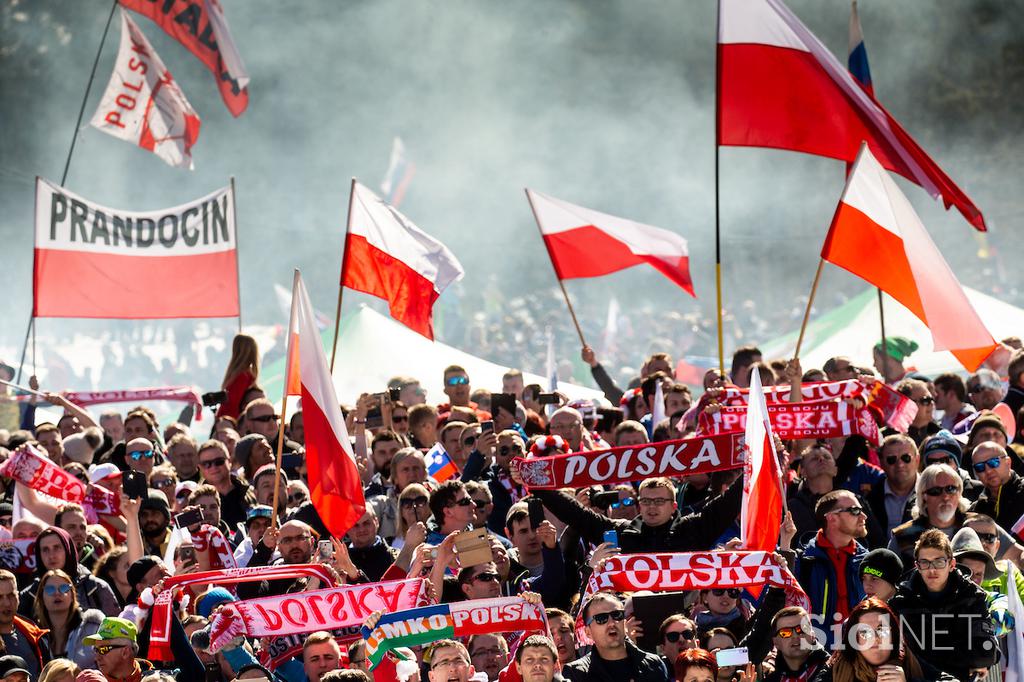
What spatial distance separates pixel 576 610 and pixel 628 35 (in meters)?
24.4

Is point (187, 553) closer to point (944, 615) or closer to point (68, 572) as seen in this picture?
point (68, 572)

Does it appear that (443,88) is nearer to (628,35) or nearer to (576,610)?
(628,35)

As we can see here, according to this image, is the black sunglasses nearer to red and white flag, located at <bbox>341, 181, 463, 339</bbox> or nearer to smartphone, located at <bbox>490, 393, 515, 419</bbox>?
smartphone, located at <bbox>490, 393, 515, 419</bbox>

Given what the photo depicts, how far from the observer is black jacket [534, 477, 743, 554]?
6793 millimetres

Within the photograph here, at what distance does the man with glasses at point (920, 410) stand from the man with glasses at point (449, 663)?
344 cm

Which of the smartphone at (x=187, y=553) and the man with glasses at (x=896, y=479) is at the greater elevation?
the man with glasses at (x=896, y=479)

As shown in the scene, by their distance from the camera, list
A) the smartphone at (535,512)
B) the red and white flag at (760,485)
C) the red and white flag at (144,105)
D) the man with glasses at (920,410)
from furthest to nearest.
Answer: the red and white flag at (144,105) → the man with glasses at (920,410) → the smartphone at (535,512) → the red and white flag at (760,485)

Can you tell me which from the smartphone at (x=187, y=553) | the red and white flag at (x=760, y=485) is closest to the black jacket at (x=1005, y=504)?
the red and white flag at (x=760, y=485)

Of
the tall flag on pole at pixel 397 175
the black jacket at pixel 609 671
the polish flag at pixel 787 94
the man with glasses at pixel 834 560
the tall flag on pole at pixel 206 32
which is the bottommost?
the black jacket at pixel 609 671

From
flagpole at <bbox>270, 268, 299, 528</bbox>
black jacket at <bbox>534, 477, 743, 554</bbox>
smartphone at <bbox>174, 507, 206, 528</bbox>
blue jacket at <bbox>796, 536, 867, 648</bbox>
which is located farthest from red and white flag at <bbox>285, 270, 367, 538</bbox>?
blue jacket at <bbox>796, 536, 867, 648</bbox>

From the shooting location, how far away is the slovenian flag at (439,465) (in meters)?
8.60

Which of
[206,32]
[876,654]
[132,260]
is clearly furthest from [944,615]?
[206,32]

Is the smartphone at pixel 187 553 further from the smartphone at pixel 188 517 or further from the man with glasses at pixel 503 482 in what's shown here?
the man with glasses at pixel 503 482

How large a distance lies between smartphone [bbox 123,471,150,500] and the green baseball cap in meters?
1.35
